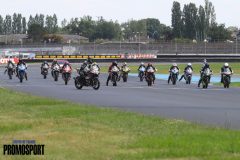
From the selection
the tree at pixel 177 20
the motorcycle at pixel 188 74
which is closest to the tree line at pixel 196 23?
Answer: the tree at pixel 177 20

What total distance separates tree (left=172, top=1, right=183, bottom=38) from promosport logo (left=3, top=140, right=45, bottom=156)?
156m

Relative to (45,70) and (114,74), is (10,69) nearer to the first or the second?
(45,70)

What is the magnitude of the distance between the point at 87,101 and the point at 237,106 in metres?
5.42

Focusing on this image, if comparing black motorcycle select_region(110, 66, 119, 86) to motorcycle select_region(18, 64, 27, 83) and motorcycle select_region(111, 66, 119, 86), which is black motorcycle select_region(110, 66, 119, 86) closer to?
motorcycle select_region(111, 66, 119, 86)

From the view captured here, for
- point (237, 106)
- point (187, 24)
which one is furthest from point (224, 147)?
point (187, 24)

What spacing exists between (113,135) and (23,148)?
→ 2.89 m

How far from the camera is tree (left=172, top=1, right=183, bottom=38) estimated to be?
547 ft

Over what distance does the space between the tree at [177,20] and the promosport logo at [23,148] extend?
156078 mm

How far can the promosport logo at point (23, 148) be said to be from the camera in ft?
33.5

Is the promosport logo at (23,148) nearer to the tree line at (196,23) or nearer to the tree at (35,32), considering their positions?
the tree line at (196,23)

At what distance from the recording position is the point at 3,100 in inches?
917

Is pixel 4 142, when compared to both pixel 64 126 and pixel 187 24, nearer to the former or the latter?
pixel 64 126

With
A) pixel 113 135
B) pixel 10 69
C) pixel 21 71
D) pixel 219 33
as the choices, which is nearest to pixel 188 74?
pixel 21 71

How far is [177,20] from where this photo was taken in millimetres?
166875
